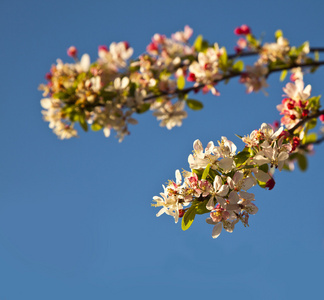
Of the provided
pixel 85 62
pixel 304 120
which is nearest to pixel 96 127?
pixel 85 62

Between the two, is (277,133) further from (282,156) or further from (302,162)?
(302,162)

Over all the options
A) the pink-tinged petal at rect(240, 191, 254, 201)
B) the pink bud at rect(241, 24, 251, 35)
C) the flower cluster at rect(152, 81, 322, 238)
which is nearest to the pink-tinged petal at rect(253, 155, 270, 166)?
the flower cluster at rect(152, 81, 322, 238)

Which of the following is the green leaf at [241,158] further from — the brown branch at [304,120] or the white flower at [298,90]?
the white flower at [298,90]

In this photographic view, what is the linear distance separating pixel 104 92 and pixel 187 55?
0.63 metres

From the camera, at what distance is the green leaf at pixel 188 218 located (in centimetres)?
231

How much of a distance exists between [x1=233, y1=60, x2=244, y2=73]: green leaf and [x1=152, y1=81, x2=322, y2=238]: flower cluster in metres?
0.42

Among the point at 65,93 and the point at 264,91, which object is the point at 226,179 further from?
the point at 65,93

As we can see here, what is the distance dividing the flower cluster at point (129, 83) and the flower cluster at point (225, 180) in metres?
0.30

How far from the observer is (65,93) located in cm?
215

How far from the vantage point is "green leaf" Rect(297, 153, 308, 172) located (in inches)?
109

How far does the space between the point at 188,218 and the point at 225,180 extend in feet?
1.05

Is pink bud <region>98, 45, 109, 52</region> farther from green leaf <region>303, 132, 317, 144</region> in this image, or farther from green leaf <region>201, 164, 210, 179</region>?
green leaf <region>303, 132, 317, 144</region>

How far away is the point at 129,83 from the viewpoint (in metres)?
2.18

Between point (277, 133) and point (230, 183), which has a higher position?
point (277, 133)
